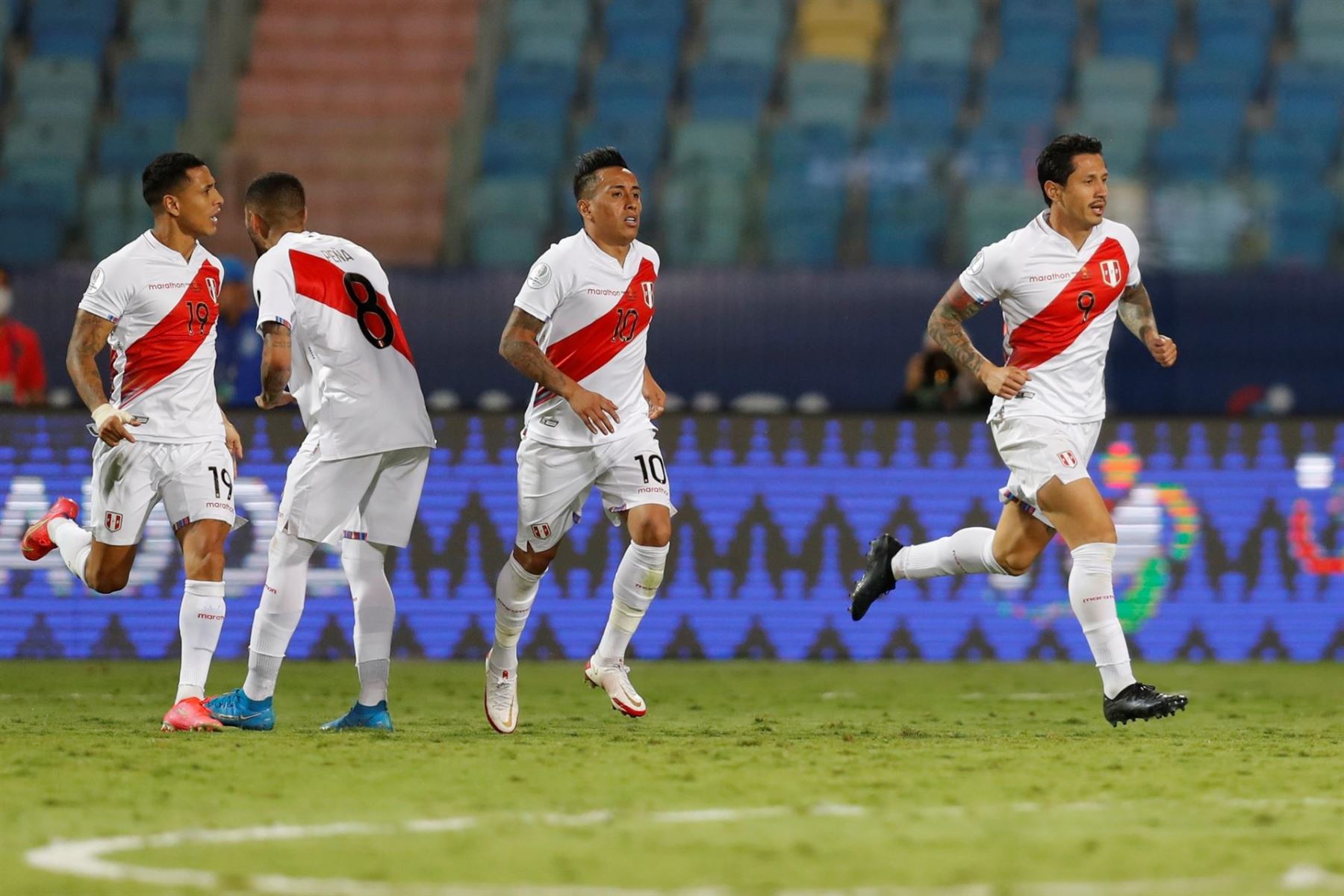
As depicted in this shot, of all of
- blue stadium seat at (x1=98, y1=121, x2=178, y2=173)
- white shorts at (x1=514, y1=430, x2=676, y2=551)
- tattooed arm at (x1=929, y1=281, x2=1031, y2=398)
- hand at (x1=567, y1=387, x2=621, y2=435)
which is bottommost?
white shorts at (x1=514, y1=430, x2=676, y2=551)

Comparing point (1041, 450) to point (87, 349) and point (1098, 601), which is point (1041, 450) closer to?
point (1098, 601)

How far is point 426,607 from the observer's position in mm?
10336

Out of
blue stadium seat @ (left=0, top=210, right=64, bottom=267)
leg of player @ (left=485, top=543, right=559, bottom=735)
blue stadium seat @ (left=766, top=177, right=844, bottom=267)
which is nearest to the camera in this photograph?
leg of player @ (left=485, top=543, right=559, bottom=735)

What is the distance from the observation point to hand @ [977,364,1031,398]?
7.12 m

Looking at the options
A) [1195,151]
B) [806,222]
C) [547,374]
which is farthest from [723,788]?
[1195,151]

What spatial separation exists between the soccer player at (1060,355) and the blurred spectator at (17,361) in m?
7.00

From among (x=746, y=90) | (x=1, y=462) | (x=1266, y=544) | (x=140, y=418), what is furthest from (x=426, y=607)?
(x=746, y=90)

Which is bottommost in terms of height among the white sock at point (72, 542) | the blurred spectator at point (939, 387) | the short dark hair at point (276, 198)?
the white sock at point (72, 542)

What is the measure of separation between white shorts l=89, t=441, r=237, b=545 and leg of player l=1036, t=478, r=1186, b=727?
2.86 meters

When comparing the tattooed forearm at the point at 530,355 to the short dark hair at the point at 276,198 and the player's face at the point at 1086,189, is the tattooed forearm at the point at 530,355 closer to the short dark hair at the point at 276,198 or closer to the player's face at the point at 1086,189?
the short dark hair at the point at 276,198

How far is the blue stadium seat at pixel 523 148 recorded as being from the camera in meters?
15.6

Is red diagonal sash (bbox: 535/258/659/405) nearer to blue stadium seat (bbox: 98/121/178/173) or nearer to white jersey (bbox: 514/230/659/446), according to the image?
white jersey (bbox: 514/230/659/446)

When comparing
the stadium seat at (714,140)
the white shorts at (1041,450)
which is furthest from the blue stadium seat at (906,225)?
the white shorts at (1041,450)

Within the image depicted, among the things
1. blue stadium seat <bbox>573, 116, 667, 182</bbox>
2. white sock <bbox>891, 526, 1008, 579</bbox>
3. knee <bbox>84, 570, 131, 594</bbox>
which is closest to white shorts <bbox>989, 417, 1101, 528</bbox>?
white sock <bbox>891, 526, 1008, 579</bbox>
